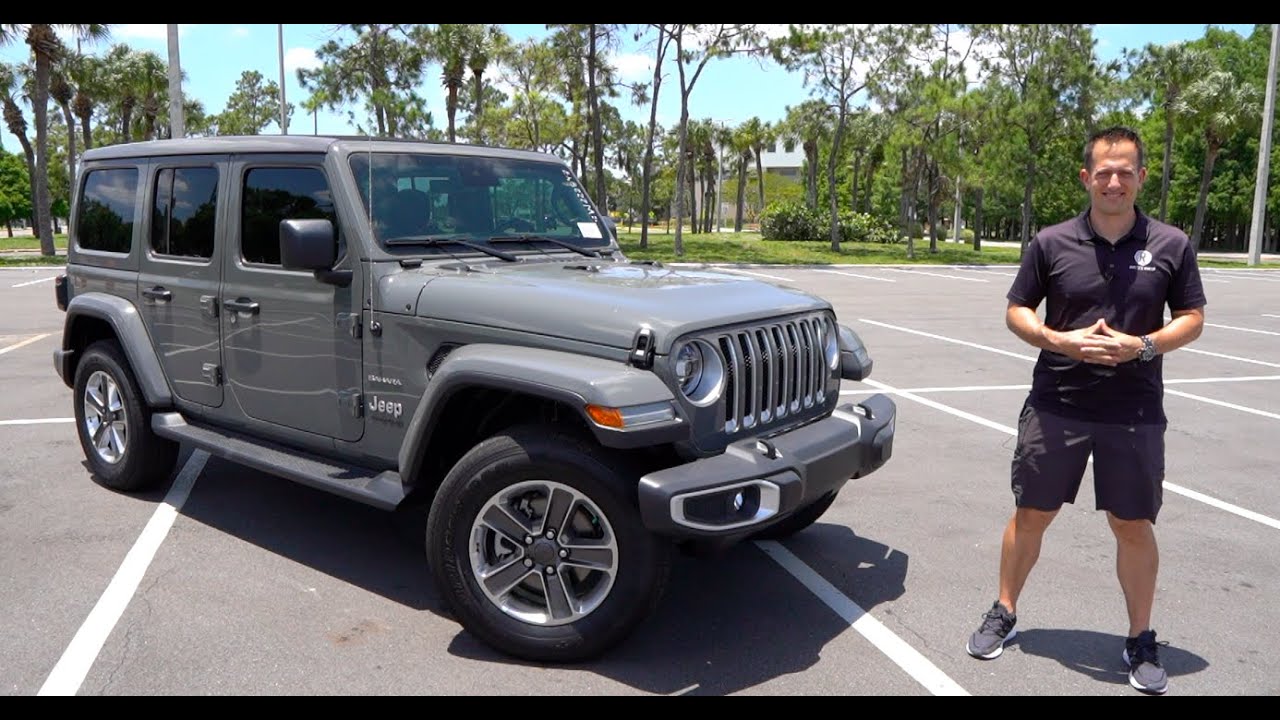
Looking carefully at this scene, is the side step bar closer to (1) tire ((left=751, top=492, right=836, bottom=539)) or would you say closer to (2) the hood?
(2) the hood

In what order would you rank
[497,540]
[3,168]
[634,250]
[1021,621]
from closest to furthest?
[497,540], [1021,621], [634,250], [3,168]

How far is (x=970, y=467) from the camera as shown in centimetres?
663

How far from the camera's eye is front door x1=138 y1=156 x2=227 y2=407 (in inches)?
197

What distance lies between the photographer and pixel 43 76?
29.4 metres

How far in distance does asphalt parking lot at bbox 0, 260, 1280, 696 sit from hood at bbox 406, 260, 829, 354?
1263 millimetres

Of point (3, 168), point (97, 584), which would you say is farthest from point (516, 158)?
point (3, 168)

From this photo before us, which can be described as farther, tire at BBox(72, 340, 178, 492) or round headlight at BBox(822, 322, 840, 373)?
tire at BBox(72, 340, 178, 492)

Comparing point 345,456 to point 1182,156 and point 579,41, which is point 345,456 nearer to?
point 579,41

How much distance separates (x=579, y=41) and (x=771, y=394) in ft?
111

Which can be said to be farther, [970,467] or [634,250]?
[634,250]

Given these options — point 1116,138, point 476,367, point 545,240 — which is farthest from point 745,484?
point 545,240

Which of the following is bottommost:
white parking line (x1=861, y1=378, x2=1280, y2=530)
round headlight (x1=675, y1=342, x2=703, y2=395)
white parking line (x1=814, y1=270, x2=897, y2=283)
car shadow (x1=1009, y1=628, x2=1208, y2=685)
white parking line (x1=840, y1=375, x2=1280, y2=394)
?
car shadow (x1=1009, y1=628, x2=1208, y2=685)

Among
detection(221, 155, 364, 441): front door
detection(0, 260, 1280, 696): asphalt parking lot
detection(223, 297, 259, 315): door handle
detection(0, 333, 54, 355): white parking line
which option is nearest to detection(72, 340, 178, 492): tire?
detection(0, 260, 1280, 696): asphalt parking lot
